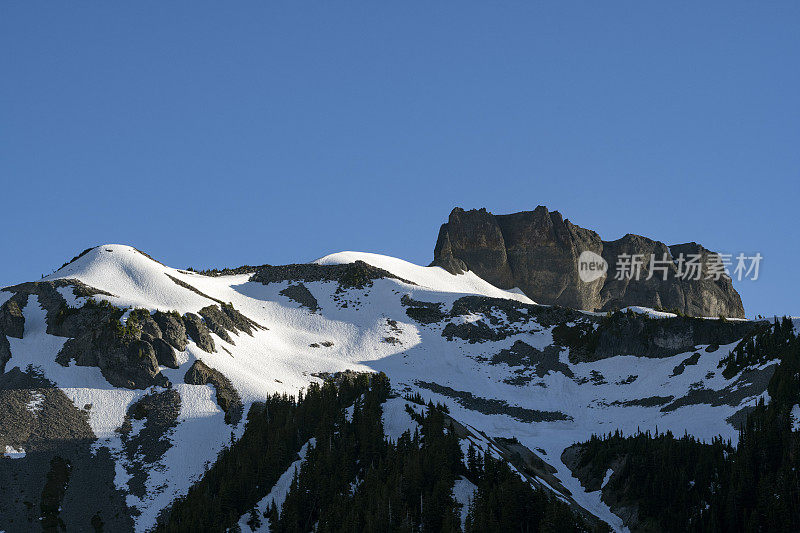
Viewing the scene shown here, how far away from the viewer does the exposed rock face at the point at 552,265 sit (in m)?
171

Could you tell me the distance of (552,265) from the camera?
6860 inches

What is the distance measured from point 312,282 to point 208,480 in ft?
221

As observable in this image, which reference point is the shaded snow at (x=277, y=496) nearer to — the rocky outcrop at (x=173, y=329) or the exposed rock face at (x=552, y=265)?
the rocky outcrop at (x=173, y=329)

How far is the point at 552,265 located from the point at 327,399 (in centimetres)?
10362

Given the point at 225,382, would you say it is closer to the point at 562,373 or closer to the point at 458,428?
the point at 458,428

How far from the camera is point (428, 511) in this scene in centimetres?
5644

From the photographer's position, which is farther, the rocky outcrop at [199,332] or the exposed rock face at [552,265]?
the exposed rock face at [552,265]

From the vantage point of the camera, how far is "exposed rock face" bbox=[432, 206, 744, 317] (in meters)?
171

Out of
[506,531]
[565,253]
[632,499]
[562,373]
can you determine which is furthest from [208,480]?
[565,253]

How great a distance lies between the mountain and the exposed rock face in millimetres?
42224

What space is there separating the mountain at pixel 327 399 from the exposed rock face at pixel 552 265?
42224mm

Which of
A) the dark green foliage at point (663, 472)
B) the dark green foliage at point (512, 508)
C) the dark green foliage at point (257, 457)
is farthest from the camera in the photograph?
the dark green foliage at point (257, 457)

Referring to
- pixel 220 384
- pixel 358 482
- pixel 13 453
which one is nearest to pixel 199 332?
pixel 220 384

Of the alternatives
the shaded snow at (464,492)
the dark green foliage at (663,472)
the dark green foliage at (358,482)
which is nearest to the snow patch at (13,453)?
the dark green foliage at (358,482)
